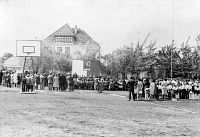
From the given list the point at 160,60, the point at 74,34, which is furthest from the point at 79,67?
the point at 74,34

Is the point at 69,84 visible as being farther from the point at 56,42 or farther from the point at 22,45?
the point at 56,42

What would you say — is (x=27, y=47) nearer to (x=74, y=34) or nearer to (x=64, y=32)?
(x=64, y=32)

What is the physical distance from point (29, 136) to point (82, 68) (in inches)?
1635

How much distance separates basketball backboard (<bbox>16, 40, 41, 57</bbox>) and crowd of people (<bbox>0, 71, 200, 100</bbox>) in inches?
68.0

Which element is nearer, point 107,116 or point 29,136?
point 29,136

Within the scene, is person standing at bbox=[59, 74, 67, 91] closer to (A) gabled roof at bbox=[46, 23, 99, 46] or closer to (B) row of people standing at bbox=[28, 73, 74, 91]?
(B) row of people standing at bbox=[28, 73, 74, 91]

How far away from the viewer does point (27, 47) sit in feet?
117

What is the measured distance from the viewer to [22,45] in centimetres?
3575

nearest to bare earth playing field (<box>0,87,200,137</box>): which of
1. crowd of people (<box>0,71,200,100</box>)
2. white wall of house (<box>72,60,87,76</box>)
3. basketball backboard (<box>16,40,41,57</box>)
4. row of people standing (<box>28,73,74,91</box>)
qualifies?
crowd of people (<box>0,71,200,100</box>)

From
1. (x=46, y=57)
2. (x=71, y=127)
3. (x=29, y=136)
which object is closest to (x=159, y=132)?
(x=71, y=127)

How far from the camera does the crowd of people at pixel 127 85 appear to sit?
30766mm

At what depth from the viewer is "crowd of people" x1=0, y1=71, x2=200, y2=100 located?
3077 cm

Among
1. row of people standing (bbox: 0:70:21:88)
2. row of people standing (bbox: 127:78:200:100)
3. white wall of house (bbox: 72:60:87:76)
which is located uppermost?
white wall of house (bbox: 72:60:87:76)

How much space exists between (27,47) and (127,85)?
892 centimetres
